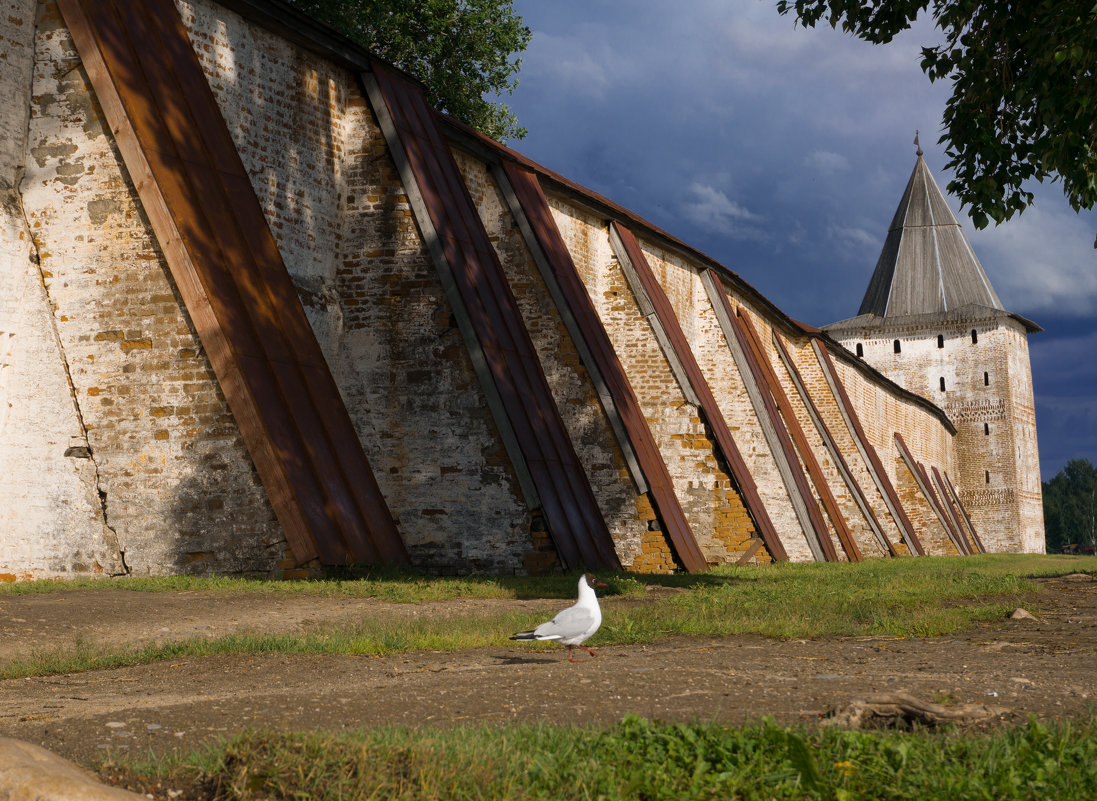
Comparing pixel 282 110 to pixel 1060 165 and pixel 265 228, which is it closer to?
pixel 265 228

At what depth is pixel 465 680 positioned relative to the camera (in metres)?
5.28

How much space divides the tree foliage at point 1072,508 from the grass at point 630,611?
268 ft

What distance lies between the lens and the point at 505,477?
11.9 metres

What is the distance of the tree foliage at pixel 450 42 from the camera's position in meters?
21.5

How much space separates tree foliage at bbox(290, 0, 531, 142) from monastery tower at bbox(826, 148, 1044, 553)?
96.5 ft

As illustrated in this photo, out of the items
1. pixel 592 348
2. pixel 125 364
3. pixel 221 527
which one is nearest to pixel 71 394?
pixel 125 364

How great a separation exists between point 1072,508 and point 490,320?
315 ft

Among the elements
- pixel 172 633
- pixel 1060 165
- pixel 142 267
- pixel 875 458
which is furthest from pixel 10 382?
pixel 875 458

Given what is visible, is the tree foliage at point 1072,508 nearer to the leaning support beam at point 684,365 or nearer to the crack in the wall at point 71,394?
the leaning support beam at point 684,365

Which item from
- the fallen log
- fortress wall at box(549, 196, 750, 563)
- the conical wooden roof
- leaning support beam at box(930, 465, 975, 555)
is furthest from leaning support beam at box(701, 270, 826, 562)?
the conical wooden roof

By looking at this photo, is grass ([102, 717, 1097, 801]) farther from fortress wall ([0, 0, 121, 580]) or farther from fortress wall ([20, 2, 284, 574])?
fortress wall ([0, 0, 121, 580])

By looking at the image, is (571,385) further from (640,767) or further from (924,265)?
(924,265)

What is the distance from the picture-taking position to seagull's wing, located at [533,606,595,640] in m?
5.51

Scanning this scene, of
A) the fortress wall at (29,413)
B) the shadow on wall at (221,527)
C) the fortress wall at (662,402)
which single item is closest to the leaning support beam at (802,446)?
the fortress wall at (662,402)
